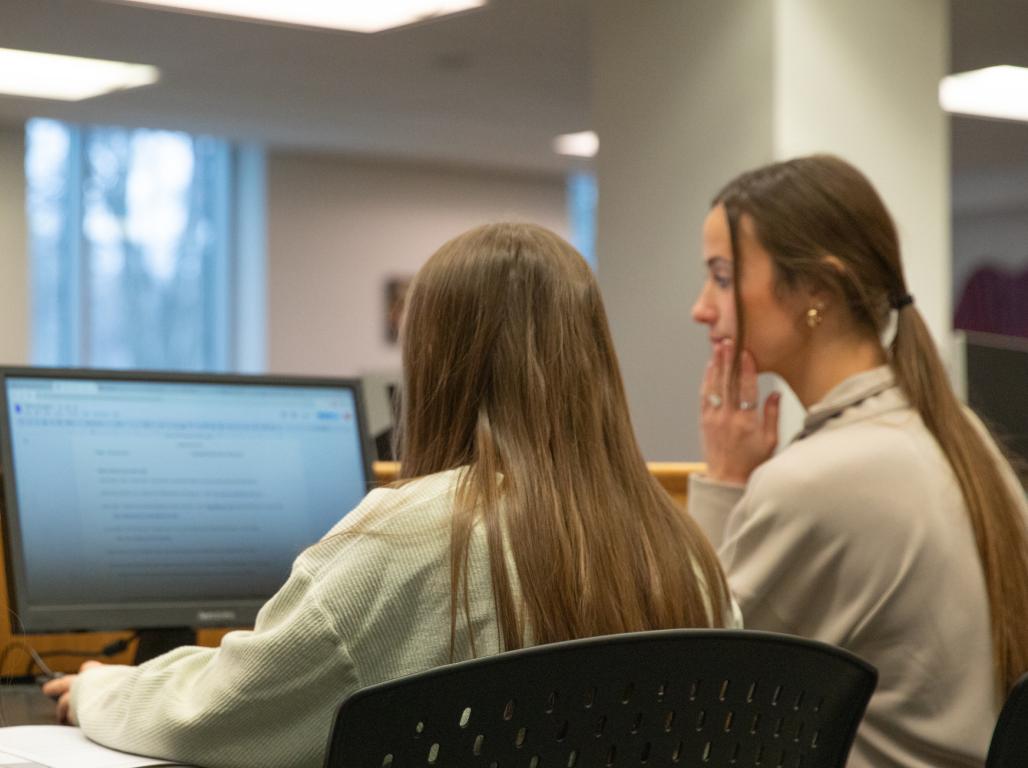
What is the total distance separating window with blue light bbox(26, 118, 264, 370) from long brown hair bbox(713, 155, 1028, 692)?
22.5 ft

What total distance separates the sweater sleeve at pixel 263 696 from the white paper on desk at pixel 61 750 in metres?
0.02

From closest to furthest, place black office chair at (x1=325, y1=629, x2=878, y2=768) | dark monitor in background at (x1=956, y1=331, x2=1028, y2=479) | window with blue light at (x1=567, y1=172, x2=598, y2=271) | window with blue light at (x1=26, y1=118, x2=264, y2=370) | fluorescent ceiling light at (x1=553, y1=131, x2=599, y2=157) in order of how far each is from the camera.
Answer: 1. black office chair at (x1=325, y1=629, x2=878, y2=768)
2. dark monitor in background at (x1=956, y1=331, x2=1028, y2=479)
3. fluorescent ceiling light at (x1=553, y1=131, x2=599, y2=157)
4. window with blue light at (x1=26, y1=118, x2=264, y2=370)
5. window with blue light at (x1=567, y1=172, x2=598, y2=271)

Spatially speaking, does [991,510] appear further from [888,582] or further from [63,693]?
[63,693]

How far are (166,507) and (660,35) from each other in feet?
10.4

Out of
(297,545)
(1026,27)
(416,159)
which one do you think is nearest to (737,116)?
(1026,27)

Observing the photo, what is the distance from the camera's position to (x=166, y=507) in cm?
169

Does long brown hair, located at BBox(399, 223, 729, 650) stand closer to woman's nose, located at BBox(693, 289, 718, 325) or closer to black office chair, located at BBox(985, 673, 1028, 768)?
black office chair, located at BBox(985, 673, 1028, 768)

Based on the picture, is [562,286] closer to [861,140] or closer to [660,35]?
[861,140]

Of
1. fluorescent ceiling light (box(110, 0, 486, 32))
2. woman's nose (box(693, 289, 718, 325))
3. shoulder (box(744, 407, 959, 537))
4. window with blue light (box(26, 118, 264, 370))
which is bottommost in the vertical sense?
shoulder (box(744, 407, 959, 537))

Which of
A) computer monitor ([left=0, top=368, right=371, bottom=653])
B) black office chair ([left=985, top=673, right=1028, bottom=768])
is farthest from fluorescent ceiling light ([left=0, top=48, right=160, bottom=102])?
Result: black office chair ([left=985, top=673, right=1028, bottom=768])

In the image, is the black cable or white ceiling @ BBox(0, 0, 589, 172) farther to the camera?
white ceiling @ BBox(0, 0, 589, 172)

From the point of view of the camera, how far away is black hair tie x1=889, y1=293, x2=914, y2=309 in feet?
5.63

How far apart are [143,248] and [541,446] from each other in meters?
7.92

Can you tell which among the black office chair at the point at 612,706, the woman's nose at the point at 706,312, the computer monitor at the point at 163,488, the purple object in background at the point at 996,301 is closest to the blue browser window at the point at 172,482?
the computer monitor at the point at 163,488
